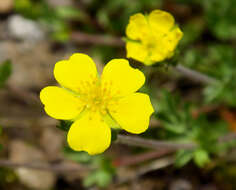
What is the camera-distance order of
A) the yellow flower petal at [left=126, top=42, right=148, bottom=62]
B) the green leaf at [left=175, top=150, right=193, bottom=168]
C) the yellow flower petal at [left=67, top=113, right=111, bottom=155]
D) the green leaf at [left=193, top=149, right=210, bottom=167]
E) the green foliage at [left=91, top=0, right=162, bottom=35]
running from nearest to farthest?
the yellow flower petal at [left=67, top=113, right=111, bottom=155] < the yellow flower petal at [left=126, top=42, right=148, bottom=62] < the green leaf at [left=175, top=150, right=193, bottom=168] < the green leaf at [left=193, top=149, right=210, bottom=167] < the green foliage at [left=91, top=0, right=162, bottom=35]

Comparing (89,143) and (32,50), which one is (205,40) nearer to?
(32,50)

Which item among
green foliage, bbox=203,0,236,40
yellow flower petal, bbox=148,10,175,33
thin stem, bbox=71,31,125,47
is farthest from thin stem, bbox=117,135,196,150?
thin stem, bbox=71,31,125,47

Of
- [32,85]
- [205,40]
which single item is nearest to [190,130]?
[205,40]

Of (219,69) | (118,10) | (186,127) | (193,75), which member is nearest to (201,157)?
(186,127)

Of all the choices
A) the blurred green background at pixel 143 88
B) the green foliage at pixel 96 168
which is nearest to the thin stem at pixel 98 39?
the blurred green background at pixel 143 88

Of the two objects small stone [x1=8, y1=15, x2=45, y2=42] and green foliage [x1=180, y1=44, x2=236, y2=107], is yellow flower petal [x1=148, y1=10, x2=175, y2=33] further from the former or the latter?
small stone [x1=8, y1=15, x2=45, y2=42]

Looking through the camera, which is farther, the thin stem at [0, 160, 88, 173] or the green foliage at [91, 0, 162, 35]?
the green foliage at [91, 0, 162, 35]

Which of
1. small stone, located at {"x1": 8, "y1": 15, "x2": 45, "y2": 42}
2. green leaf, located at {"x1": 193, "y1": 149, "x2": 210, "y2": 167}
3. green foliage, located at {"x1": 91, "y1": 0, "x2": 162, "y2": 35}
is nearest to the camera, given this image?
green leaf, located at {"x1": 193, "y1": 149, "x2": 210, "y2": 167}
